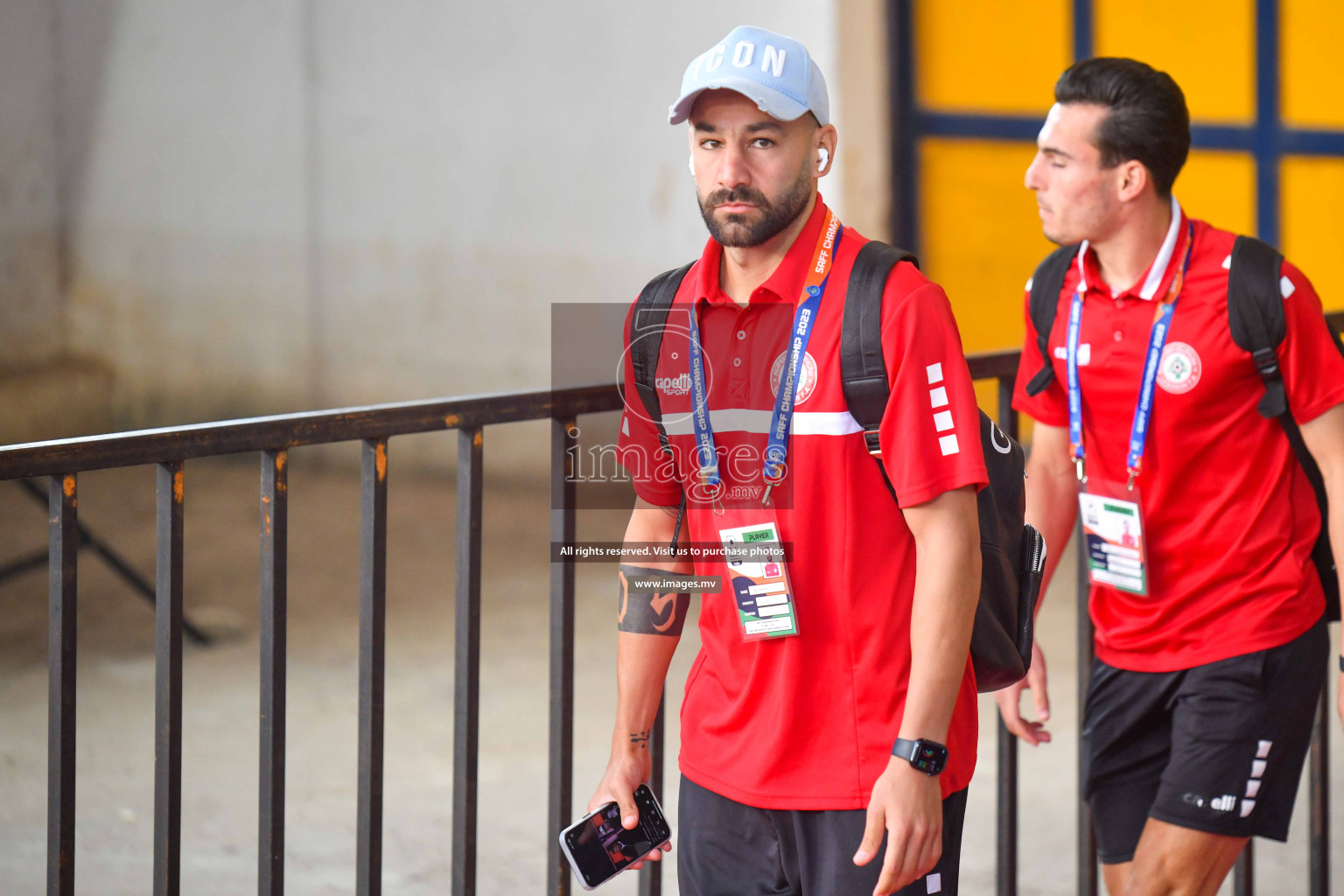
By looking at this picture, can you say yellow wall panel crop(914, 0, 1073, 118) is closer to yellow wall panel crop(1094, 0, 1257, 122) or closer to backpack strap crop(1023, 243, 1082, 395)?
yellow wall panel crop(1094, 0, 1257, 122)

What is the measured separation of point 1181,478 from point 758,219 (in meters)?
1.09

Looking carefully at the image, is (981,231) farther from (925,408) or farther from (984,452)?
(925,408)

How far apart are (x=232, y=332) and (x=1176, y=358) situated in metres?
8.17

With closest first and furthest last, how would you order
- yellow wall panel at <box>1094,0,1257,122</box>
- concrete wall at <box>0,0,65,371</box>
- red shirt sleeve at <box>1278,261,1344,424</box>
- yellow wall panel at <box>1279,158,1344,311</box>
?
red shirt sleeve at <box>1278,261,1344,424</box> → yellow wall panel at <box>1094,0,1257,122</box> → yellow wall panel at <box>1279,158,1344,311</box> → concrete wall at <box>0,0,65,371</box>

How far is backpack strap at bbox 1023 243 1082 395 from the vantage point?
2760mm

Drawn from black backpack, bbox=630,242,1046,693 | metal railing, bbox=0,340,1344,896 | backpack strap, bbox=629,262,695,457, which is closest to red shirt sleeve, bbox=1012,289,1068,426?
black backpack, bbox=630,242,1046,693

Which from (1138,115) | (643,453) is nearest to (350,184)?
(1138,115)

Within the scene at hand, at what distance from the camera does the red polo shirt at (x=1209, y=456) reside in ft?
8.22

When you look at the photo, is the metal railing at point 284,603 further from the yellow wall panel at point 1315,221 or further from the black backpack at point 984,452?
the yellow wall panel at point 1315,221

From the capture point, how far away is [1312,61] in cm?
779

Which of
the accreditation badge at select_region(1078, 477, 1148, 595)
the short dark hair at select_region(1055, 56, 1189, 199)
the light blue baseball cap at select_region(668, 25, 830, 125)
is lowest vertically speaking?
the accreditation badge at select_region(1078, 477, 1148, 595)

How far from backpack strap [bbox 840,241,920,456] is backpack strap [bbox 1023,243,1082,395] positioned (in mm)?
963

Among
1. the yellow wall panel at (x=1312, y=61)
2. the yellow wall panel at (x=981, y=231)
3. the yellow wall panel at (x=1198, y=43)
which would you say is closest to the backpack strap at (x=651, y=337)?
the yellow wall panel at (x=981, y=231)

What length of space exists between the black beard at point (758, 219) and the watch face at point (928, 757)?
27.0 inches
